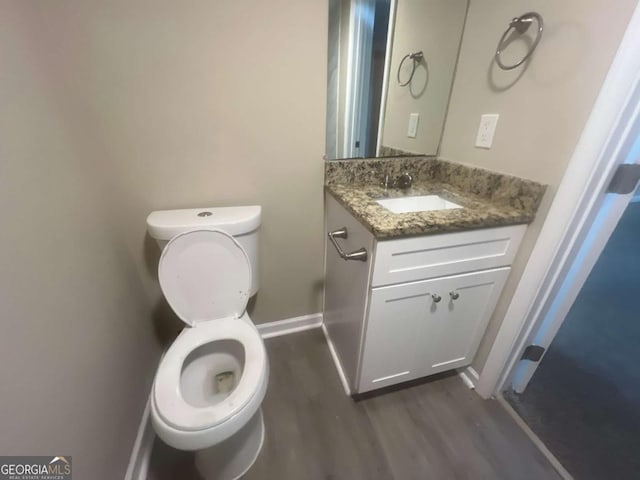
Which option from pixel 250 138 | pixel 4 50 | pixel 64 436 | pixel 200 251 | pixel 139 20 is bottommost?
pixel 64 436

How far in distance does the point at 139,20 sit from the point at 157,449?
1.54 metres

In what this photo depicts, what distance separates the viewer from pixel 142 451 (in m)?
0.99

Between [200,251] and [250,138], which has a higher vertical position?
[250,138]

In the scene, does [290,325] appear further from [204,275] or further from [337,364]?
[204,275]

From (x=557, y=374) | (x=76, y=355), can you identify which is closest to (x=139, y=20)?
(x=76, y=355)

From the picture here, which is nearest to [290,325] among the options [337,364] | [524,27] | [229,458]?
[337,364]

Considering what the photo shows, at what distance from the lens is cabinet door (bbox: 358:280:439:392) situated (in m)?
0.95

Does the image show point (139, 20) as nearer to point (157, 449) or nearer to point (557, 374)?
point (157, 449)

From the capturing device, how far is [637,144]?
750 mm

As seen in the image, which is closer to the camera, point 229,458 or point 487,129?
point 229,458

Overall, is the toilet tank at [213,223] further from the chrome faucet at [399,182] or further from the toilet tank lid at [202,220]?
the chrome faucet at [399,182]

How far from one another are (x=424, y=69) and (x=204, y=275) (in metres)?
1.36

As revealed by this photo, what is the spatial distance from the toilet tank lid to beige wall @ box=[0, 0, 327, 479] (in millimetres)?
75

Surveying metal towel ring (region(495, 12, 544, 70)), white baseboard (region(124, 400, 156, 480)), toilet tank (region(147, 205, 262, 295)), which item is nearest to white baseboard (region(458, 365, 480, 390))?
toilet tank (region(147, 205, 262, 295))
